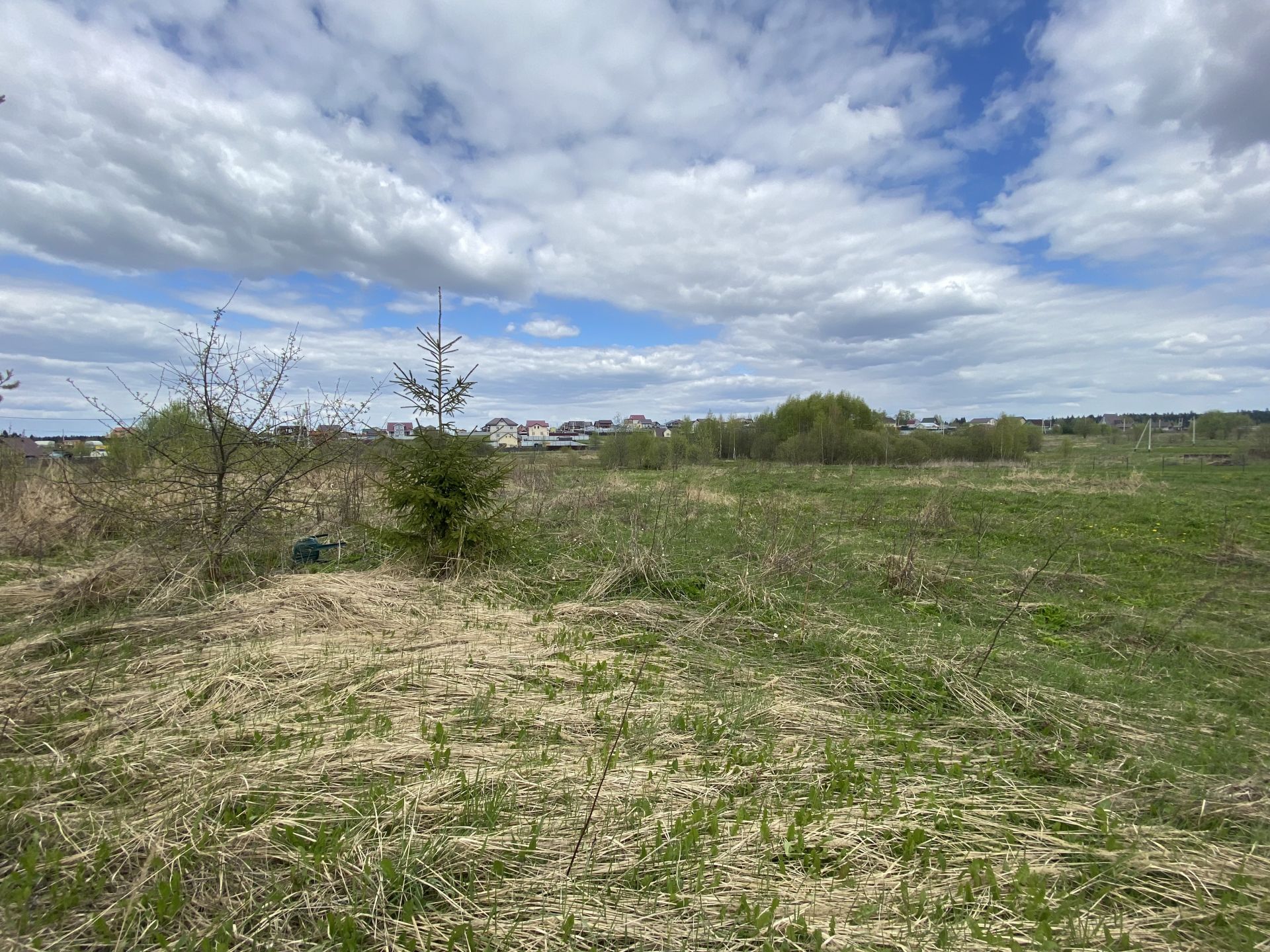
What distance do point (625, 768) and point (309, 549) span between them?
697 centimetres

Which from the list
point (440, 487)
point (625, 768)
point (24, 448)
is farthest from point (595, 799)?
point (24, 448)

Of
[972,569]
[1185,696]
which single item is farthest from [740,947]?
[972,569]

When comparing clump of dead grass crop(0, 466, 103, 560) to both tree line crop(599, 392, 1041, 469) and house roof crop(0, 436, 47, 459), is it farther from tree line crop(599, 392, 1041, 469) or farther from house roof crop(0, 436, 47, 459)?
tree line crop(599, 392, 1041, 469)

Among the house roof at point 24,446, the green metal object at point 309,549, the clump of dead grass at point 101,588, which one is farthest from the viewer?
the house roof at point 24,446

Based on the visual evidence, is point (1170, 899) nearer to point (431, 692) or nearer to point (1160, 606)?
point (431, 692)

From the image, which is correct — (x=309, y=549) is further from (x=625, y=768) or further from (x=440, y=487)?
(x=625, y=768)

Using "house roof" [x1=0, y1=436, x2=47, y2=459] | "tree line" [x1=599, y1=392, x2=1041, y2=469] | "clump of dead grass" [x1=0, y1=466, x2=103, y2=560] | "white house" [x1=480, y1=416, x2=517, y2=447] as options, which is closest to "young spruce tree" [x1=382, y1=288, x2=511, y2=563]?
"white house" [x1=480, y1=416, x2=517, y2=447]

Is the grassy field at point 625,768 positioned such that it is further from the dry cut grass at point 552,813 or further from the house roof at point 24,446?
the house roof at point 24,446

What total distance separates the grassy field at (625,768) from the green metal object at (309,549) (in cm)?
161

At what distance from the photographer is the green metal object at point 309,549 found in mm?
8125

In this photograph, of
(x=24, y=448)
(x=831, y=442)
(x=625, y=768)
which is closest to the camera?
(x=625, y=768)

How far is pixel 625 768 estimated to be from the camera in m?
3.05

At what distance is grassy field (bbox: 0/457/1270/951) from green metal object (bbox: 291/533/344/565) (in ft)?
5.28

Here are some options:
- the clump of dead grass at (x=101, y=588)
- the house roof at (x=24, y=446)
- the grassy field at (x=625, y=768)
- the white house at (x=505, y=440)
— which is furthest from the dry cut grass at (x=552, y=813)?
the house roof at (x=24, y=446)
